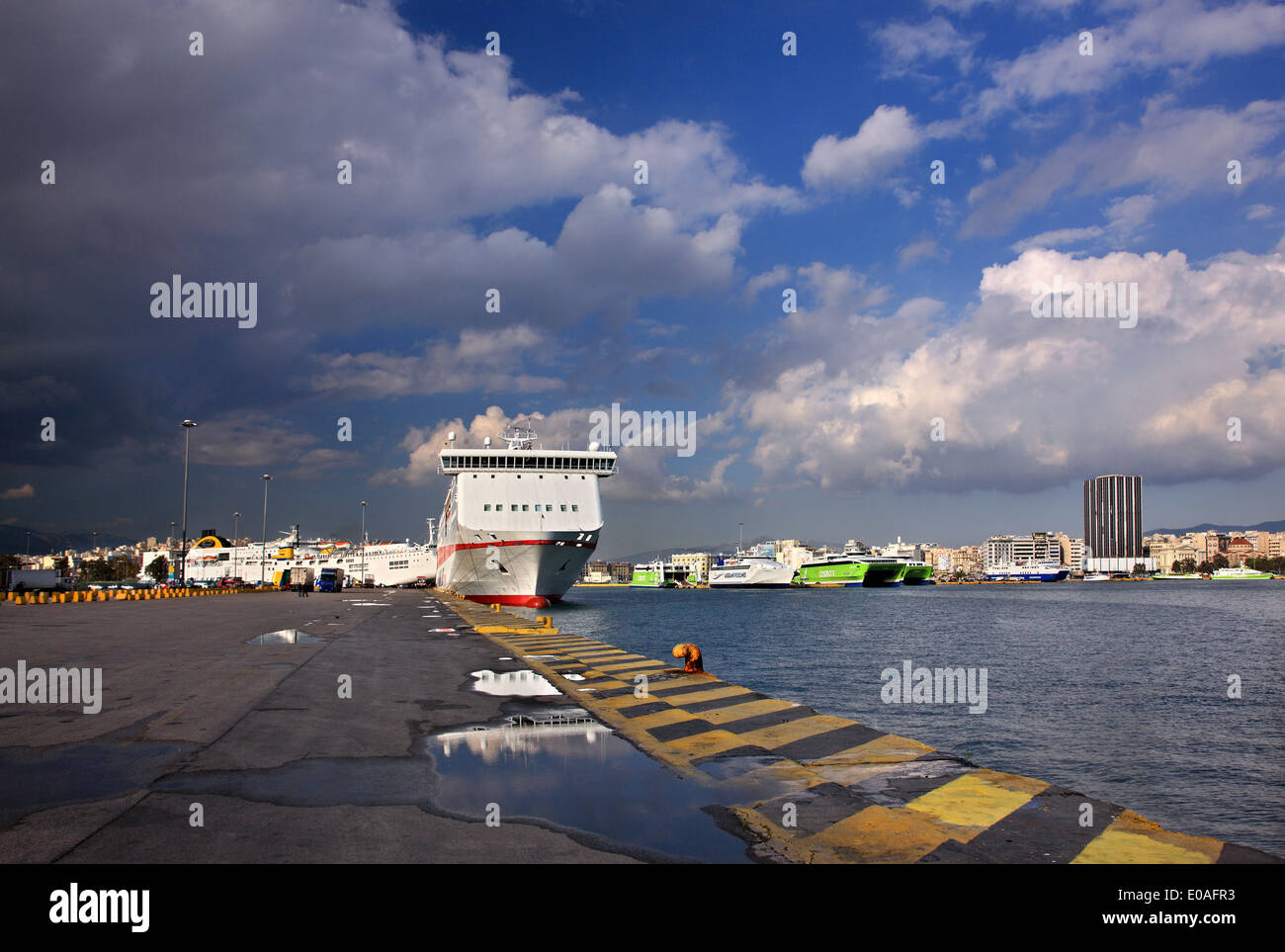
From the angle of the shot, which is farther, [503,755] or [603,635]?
[603,635]

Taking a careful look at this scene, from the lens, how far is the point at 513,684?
14547 millimetres

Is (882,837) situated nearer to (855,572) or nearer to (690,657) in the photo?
(690,657)

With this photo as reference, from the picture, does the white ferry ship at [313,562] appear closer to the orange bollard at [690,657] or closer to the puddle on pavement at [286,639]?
the puddle on pavement at [286,639]

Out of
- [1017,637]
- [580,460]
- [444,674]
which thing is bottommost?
[1017,637]

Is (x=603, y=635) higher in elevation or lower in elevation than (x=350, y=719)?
lower

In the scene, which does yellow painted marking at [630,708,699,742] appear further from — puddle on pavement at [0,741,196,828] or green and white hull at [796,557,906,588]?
green and white hull at [796,557,906,588]

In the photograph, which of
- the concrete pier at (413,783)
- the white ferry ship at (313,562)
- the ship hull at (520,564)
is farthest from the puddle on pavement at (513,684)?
the white ferry ship at (313,562)

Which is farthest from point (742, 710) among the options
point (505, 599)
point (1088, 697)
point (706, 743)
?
point (505, 599)
